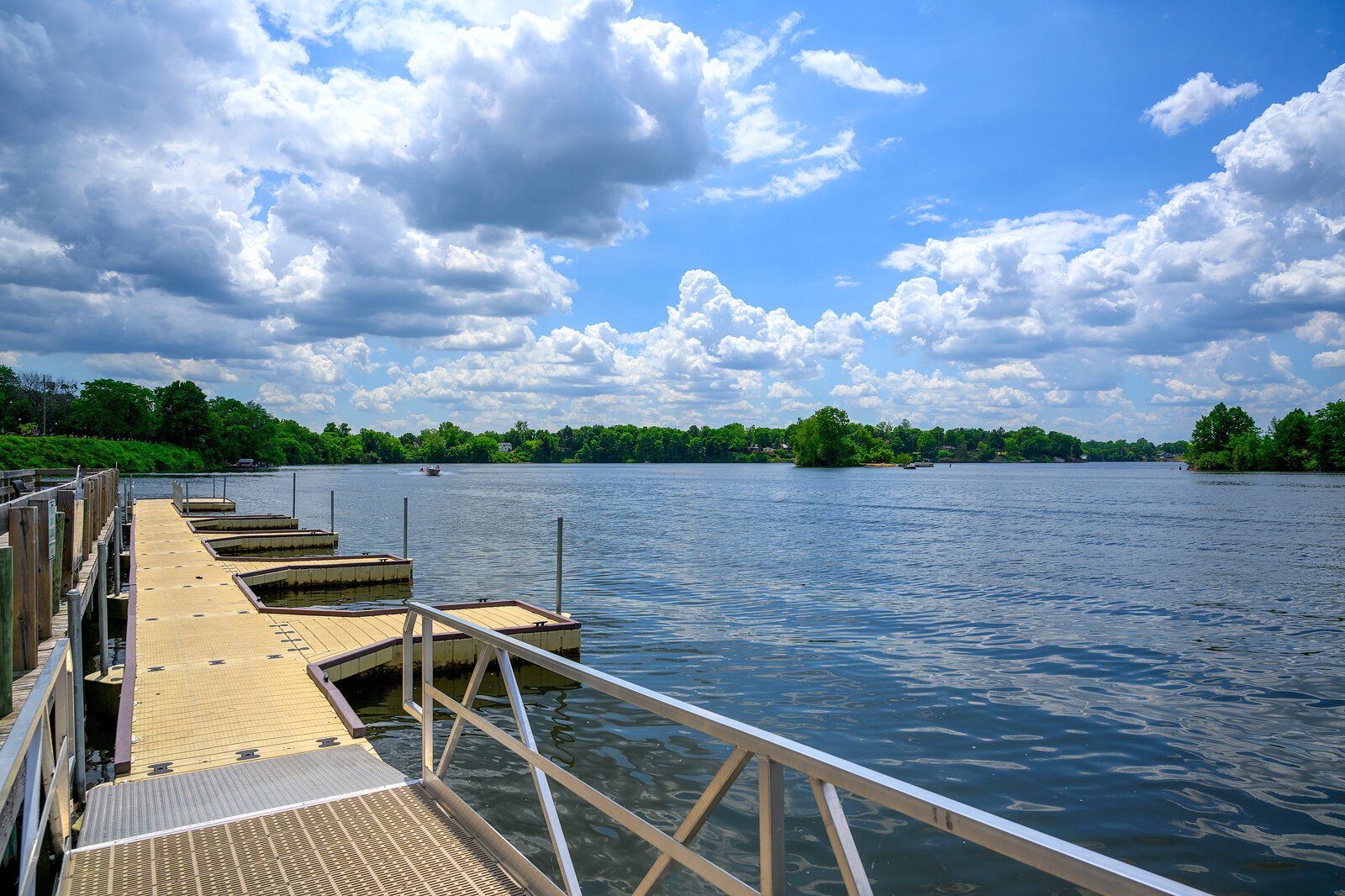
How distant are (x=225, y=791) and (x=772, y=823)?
15.5 ft

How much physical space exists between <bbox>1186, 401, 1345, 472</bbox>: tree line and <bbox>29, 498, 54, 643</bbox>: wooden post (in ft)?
502

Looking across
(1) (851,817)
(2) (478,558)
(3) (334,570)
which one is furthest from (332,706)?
(2) (478,558)

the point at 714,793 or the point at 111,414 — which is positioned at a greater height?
the point at 111,414

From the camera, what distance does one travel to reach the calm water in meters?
7.38

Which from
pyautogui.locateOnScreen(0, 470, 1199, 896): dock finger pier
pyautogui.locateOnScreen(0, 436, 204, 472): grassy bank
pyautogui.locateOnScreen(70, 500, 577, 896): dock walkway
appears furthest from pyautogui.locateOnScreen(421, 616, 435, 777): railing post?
pyautogui.locateOnScreen(0, 436, 204, 472): grassy bank

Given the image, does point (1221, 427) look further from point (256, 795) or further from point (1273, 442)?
point (256, 795)

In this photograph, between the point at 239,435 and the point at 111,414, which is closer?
the point at 111,414

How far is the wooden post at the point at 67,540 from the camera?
11.6 m

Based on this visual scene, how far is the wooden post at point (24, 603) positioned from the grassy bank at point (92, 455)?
49.5 metres

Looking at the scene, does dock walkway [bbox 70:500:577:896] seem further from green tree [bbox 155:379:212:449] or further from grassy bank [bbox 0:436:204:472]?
green tree [bbox 155:379:212:449]

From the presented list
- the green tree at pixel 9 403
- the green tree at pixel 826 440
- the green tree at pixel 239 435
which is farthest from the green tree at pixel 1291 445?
the green tree at pixel 9 403

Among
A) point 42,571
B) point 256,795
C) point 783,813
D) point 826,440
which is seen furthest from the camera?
point 826,440

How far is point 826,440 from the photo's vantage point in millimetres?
175125

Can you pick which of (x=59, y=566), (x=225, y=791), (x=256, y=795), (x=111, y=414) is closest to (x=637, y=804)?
(x=256, y=795)
